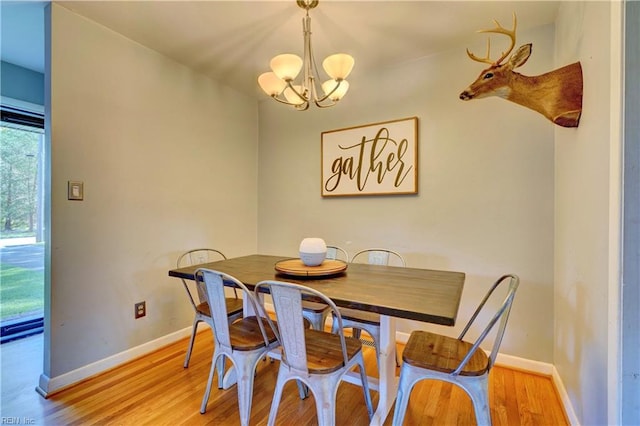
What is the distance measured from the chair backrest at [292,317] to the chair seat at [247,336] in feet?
0.92

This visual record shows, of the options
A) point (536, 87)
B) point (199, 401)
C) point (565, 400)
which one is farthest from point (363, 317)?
point (536, 87)

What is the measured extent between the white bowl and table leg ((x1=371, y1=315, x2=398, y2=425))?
517 millimetres

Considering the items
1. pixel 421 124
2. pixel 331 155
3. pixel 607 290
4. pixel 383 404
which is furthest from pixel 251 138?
pixel 607 290

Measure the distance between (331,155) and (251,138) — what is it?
1.04 m

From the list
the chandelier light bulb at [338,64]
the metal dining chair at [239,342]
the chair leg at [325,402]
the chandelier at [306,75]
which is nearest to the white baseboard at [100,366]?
the metal dining chair at [239,342]

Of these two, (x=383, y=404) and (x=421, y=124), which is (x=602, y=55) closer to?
(x=421, y=124)

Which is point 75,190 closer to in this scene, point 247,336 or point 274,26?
point 247,336

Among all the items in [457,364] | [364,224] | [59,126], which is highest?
[59,126]

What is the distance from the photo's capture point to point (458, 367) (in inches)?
49.6

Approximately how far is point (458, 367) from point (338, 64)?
1615 millimetres

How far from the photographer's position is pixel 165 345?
8.33 feet

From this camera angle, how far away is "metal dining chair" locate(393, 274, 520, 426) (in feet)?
4.08

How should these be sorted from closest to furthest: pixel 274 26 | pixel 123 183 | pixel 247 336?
1. pixel 247 336
2. pixel 274 26
3. pixel 123 183

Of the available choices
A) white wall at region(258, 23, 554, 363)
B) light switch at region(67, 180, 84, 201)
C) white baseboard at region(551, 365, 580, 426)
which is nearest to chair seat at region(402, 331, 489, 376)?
white baseboard at region(551, 365, 580, 426)
